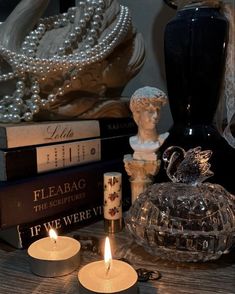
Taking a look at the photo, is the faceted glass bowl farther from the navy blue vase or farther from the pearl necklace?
the pearl necklace

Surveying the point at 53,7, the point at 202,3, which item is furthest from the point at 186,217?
the point at 53,7

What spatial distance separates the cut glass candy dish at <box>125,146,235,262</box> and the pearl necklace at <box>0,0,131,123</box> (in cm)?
23

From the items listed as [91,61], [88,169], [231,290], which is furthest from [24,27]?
[231,290]

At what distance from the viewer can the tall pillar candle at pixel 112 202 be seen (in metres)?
0.55

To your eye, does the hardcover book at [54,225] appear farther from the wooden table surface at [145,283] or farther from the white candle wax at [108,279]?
the white candle wax at [108,279]

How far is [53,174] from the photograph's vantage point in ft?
1.80

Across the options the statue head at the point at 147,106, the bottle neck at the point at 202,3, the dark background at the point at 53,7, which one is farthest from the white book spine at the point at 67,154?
the dark background at the point at 53,7

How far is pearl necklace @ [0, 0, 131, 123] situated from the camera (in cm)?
56

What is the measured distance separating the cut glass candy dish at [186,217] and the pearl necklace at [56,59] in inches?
8.9

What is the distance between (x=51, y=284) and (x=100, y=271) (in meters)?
0.06

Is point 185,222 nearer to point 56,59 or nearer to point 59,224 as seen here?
point 59,224

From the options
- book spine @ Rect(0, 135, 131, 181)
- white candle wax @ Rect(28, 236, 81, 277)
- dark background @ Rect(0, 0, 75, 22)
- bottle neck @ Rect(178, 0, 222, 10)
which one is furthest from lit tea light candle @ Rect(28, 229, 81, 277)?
dark background @ Rect(0, 0, 75, 22)

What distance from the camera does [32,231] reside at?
20.7 inches

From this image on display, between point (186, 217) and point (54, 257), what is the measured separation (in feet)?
0.56
